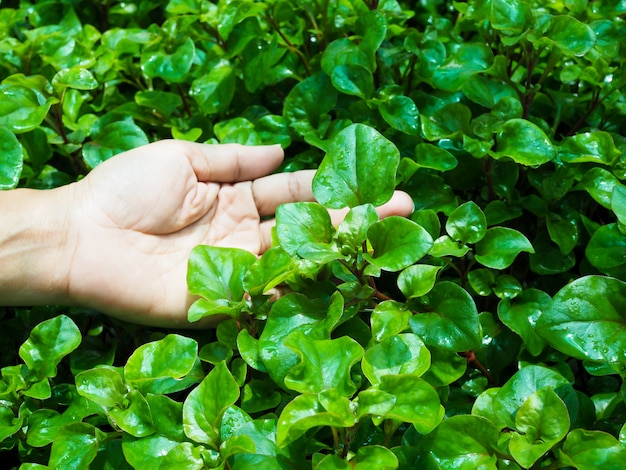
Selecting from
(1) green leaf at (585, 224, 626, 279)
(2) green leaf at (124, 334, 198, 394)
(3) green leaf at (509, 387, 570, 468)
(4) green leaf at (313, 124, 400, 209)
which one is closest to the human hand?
(4) green leaf at (313, 124, 400, 209)

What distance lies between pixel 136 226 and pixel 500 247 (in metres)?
0.67

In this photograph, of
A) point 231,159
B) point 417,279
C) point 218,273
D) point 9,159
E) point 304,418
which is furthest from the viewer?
point 231,159

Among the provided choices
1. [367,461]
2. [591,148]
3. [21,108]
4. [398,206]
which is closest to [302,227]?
[398,206]

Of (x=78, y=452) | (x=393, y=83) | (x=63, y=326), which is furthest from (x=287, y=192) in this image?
(x=78, y=452)

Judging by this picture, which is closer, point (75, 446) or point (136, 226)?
point (75, 446)

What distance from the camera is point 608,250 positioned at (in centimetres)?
105

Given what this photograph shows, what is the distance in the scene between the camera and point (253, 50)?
1.41 m

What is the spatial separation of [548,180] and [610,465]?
531 mm

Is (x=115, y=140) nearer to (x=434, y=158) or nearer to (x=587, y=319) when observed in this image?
(x=434, y=158)

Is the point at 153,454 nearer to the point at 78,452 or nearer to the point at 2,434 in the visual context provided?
the point at 78,452

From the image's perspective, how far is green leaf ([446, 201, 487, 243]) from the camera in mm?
1033

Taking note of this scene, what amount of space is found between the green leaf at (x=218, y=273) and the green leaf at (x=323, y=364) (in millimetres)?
214

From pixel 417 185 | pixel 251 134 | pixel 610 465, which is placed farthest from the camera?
pixel 251 134

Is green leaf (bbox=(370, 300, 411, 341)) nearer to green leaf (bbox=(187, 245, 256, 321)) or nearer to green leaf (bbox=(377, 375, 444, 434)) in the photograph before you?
green leaf (bbox=(377, 375, 444, 434))
